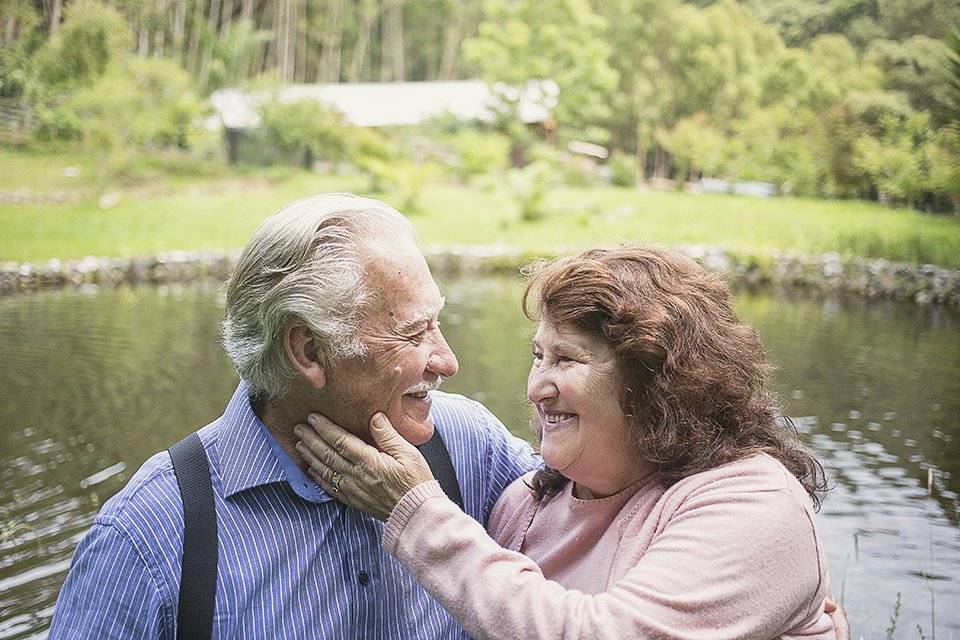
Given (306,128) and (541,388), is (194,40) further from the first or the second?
(541,388)

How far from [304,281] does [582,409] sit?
1.55 ft

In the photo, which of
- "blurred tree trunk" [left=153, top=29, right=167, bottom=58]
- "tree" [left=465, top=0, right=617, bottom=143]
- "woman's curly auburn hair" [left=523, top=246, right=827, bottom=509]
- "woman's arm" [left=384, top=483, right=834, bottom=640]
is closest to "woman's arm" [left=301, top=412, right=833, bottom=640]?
"woman's arm" [left=384, top=483, right=834, bottom=640]

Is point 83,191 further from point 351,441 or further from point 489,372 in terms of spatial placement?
point 351,441

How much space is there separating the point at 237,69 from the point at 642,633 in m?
23.0

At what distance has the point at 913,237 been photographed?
12.4 meters

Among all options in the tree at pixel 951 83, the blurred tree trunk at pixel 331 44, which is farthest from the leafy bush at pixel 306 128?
the tree at pixel 951 83

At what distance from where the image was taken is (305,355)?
1556 millimetres

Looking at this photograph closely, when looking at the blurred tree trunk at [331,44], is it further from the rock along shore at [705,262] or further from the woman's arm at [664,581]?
the woman's arm at [664,581]

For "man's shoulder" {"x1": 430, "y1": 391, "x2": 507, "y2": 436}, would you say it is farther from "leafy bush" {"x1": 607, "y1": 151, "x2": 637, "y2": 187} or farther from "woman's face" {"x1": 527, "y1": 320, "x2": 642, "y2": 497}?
"leafy bush" {"x1": 607, "y1": 151, "x2": 637, "y2": 187}

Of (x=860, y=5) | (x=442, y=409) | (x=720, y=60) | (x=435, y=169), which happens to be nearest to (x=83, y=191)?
(x=435, y=169)

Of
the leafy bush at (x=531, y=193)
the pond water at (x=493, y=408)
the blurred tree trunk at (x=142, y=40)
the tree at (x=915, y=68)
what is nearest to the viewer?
the pond water at (x=493, y=408)

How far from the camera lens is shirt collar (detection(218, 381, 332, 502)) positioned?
4.91ft

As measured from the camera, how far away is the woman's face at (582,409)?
1570 millimetres

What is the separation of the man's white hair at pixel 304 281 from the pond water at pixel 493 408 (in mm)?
2008
